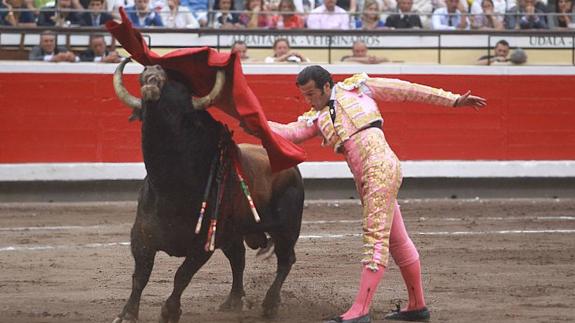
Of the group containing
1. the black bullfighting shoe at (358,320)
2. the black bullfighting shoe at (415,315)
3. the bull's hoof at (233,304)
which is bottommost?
the bull's hoof at (233,304)

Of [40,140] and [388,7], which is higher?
[388,7]

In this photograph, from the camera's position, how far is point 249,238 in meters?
6.64

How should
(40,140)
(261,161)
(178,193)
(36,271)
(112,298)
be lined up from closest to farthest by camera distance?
(178,193), (261,161), (112,298), (36,271), (40,140)

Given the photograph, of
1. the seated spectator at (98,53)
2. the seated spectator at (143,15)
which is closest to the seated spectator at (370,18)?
the seated spectator at (143,15)

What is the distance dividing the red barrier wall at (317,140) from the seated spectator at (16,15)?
21.6 inches

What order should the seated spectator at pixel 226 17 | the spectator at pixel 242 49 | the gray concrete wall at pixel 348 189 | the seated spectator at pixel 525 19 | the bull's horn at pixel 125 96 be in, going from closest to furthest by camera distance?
1. the bull's horn at pixel 125 96
2. the spectator at pixel 242 49
3. the gray concrete wall at pixel 348 189
4. the seated spectator at pixel 226 17
5. the seated spectator at pixel 525 19

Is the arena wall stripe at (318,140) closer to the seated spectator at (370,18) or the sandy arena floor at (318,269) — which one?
the seated spectator at (370,18)

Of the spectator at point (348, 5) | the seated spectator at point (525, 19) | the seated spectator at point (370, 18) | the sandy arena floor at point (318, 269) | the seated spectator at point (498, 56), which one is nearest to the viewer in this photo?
the sandy arena floor at point (318, 269)

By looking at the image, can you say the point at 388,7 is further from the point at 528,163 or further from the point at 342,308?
the point at 342,308

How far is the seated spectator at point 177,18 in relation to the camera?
42.6 feet

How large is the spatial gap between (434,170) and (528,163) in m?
1.11

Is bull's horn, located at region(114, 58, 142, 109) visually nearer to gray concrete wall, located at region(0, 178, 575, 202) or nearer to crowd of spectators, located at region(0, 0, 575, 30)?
crowd of spectators, located at region(0, 0, 575, 30)

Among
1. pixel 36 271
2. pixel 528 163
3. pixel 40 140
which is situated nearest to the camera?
pixel 36 271

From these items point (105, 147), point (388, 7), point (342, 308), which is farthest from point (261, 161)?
point (388, 7)
